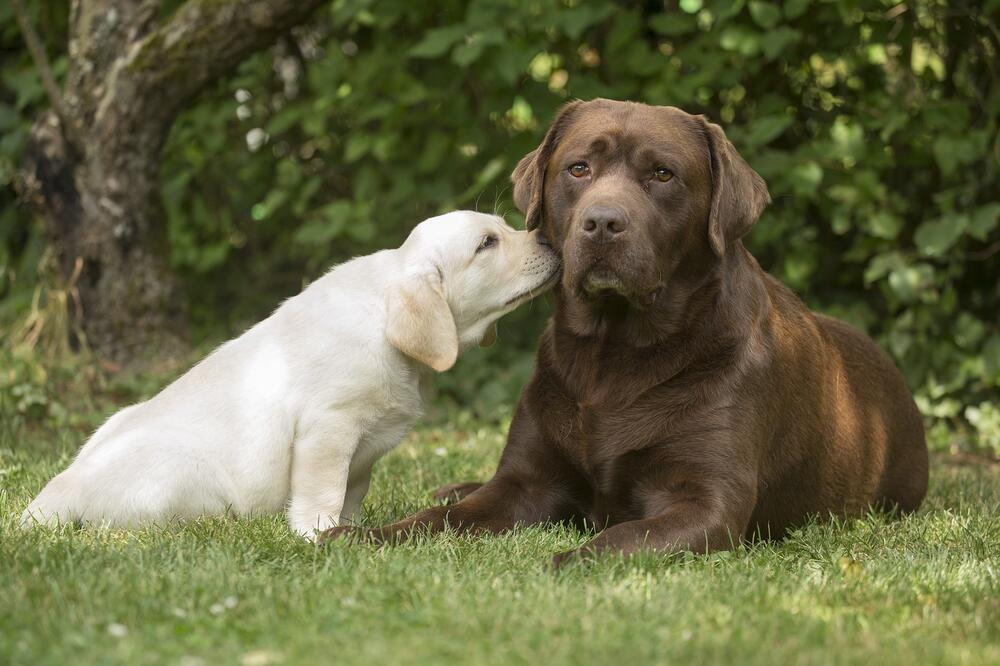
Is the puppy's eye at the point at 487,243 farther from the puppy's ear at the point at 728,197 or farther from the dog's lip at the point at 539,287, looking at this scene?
the puppy's ear at the point at 728,197

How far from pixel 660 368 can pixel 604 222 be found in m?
0.54

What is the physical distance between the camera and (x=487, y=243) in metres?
4.07

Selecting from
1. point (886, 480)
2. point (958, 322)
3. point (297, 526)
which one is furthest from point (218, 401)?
point (958, 322)

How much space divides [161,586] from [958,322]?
204 inches

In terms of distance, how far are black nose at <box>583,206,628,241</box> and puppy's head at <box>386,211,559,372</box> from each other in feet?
1.38

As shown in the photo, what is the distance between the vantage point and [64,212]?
670 cm

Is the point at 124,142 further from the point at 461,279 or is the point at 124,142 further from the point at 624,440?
the point at 624,440

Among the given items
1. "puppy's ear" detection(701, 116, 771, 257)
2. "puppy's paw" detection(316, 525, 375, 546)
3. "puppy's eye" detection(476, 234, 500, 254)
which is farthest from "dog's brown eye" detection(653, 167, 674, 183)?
"puppy's paw" detection(316, 525, 375, 546)

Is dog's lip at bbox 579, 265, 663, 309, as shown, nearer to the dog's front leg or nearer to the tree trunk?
the dog's front leg

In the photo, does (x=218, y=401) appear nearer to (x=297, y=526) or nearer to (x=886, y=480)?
(x=297, y=526)

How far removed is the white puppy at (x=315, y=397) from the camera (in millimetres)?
3777

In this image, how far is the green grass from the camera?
2592 millimetres

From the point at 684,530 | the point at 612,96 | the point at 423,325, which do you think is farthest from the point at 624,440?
the point at 612,96

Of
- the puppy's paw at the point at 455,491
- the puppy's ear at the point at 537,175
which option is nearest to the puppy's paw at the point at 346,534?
the puppy's paw at the point at 455,491
